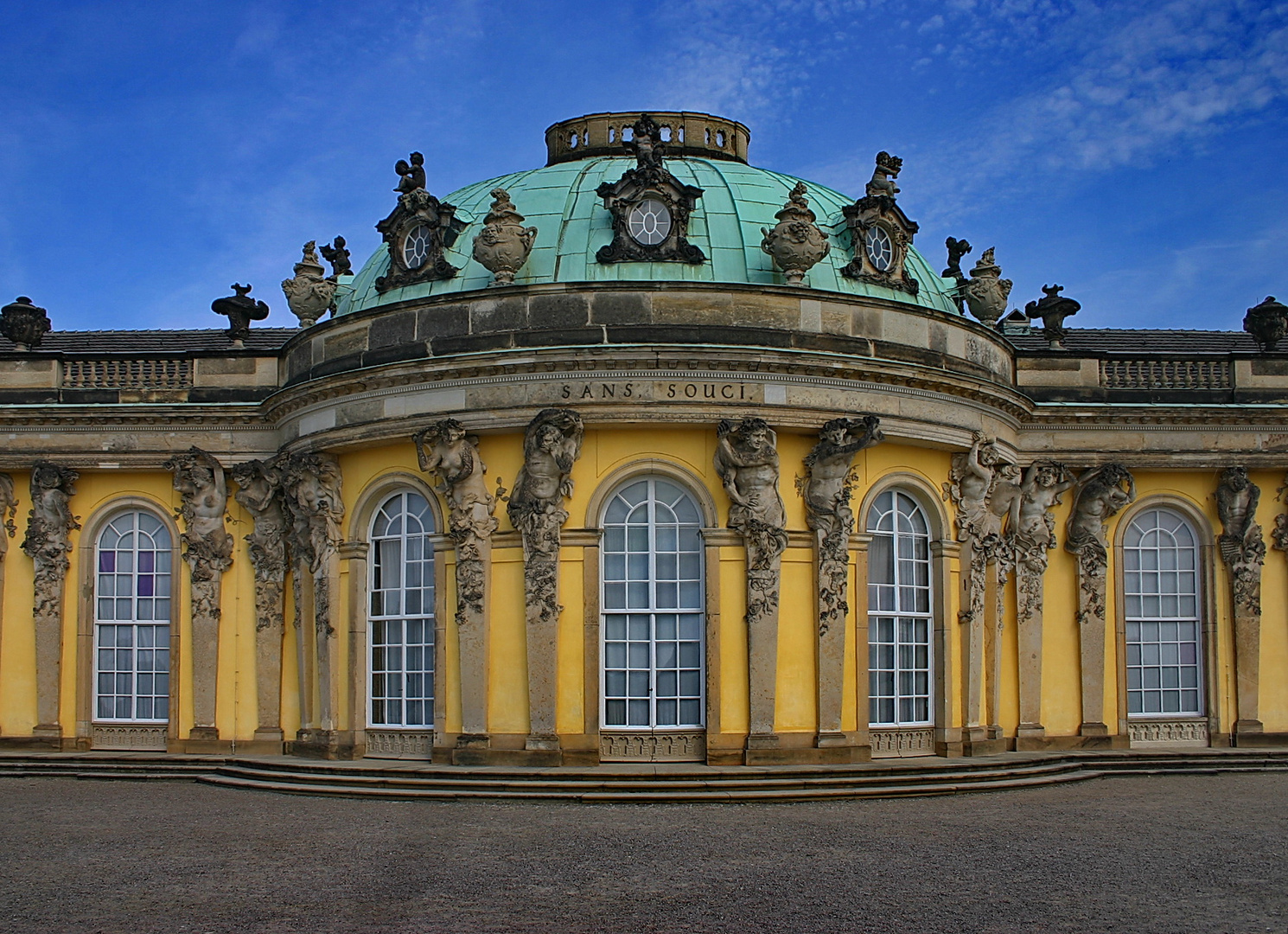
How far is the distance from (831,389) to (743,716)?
195 inches

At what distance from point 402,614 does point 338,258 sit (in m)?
7.91

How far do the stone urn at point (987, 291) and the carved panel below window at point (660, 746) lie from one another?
30.6 feet

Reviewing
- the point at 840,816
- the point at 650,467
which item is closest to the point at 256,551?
the point at 650,467

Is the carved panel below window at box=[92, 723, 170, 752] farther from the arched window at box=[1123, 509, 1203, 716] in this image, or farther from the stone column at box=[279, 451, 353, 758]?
the arched window at box=[1123, 509, 1203, 716]

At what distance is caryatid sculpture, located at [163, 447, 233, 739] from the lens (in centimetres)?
2444

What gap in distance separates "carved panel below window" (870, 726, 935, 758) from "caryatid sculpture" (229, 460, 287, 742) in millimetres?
9890

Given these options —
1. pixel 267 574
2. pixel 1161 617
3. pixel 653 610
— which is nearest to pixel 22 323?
pixel 267 574

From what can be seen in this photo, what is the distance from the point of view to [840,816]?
1708 centimetres

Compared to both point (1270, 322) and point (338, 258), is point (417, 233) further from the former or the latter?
point (1270, 322)

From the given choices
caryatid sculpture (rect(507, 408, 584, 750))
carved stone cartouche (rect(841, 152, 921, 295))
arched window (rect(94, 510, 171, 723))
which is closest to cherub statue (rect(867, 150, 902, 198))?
carved stone cartouche (rect(841, 152, 921, 295))

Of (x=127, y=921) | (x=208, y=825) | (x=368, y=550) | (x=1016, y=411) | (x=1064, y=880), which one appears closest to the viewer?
(x=127, y=921)

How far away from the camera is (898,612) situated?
2203cm

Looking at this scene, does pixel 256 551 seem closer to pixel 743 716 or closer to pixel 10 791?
pixel 10 791

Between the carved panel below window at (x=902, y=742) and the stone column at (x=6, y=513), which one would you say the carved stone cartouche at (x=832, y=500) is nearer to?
the carved panel below window at (x=902, y=742)
